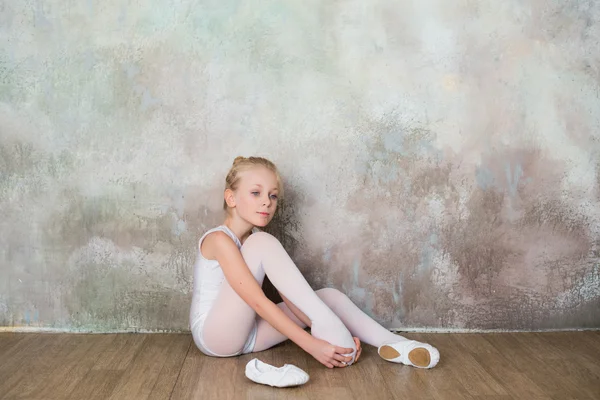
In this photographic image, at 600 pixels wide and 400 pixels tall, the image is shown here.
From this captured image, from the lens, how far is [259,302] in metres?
2.34

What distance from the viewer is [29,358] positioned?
7.92 ft

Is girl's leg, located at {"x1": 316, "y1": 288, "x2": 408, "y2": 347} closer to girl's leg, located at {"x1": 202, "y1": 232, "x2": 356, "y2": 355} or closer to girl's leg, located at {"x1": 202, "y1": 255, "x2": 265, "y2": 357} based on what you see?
girl's leg, located at {"x1": 202, "y1": 232, "x2": 356, "y2": 355}

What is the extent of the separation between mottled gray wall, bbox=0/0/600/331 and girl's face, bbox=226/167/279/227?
255 millimetres

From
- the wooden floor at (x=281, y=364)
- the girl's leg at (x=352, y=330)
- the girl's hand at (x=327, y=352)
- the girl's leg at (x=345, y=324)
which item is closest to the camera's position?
the wooden floor at (x=281, y=364)

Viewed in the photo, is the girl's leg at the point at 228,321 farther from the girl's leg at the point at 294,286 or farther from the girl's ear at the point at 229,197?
the girl's ear at the point at 229,197

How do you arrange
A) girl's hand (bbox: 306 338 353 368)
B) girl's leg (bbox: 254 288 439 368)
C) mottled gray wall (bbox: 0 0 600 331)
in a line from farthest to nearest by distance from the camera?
1. mottled gray wall (bbox: 0 0 600 331)
2. girl's leg (bbox: 254 288 439 368)
3. girl's hand (bbox: 306 338 353 368)

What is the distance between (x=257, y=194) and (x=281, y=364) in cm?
60

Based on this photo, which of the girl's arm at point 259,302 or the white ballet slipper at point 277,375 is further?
the girl's arm at point 259,302

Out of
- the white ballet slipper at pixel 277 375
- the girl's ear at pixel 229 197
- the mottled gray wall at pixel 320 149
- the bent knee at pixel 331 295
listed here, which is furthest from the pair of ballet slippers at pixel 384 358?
the girl's ear at pixel 229 197

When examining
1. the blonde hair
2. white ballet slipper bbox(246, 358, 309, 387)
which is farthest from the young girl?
white ballet slipper bbox(246, 358, 309, 387)

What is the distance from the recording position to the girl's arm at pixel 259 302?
2.31 m

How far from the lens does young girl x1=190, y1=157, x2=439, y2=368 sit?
7.67 feet

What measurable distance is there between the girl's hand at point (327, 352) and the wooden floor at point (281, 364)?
3 centimetres

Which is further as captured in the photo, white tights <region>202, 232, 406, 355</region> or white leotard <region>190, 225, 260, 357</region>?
white leotard <region>190, 225, 260, 357</region>
